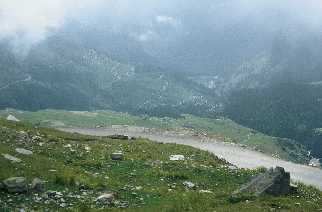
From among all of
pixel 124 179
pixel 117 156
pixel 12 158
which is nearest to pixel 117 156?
pixel 117 156

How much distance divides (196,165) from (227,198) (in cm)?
1421

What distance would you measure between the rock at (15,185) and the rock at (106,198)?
4361 millimetres

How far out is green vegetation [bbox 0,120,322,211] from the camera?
33.6 meters

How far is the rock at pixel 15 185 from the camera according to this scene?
110ft

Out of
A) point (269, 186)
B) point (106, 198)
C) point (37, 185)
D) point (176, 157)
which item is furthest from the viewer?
point (176, 157)

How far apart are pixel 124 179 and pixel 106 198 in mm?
6758

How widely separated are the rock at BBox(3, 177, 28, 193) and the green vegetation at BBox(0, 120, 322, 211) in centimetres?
47

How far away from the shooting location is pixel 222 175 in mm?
45500

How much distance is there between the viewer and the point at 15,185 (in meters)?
33.7

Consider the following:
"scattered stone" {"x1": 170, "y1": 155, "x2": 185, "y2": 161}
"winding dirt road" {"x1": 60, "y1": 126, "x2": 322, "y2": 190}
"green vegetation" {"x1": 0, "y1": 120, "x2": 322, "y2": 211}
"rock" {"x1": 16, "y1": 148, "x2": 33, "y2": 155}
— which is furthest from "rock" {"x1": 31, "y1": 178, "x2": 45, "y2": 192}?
"winding dirt road" {"x1": 60, "y1": 126, "x2": 322, "y2": 190}

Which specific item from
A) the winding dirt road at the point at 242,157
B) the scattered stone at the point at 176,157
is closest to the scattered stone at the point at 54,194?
the scattered stone at the point at 176,157

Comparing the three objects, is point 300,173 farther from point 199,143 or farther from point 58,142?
point 58,142

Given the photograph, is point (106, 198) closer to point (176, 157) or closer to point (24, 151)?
point (24, 151)

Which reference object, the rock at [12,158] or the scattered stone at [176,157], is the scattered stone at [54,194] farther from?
the scattered stone at [176,157]
